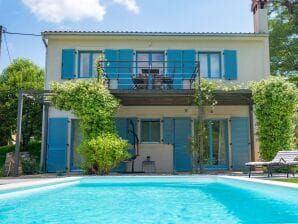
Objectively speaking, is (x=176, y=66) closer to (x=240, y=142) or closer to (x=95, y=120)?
(x=240, y=142)

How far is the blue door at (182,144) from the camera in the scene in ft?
46.2

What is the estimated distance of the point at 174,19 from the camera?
56.3ft

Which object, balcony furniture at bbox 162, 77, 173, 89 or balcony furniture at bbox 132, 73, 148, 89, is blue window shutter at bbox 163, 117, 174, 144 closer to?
balcony furniture at bbox 162, 77, 173, 89

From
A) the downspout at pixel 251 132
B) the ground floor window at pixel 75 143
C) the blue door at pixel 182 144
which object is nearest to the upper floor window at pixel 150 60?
the blue door at pixel 182 144

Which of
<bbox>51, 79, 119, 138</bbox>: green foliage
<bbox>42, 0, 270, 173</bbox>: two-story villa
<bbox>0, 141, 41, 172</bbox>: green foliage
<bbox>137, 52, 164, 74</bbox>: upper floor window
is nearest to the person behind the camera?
<bbox>51, 79, 119, 138</bbox>: green foliage

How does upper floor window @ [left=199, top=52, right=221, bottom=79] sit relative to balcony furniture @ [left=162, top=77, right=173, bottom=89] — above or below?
above

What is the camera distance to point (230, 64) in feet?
49.1

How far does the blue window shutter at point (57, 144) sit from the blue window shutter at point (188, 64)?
509 cm

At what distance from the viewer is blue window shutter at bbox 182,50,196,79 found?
14586 millimetres

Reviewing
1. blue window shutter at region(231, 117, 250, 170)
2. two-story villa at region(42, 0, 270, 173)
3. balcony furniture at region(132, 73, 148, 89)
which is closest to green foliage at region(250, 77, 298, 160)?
two-story villa at region(42, 0, 270, 173)

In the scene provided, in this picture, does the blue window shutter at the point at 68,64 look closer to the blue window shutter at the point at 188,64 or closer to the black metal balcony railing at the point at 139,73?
the black metal balcony railing at the point at 139,73

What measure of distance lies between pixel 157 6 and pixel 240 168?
7.44 metres

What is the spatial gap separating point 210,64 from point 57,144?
692 cm

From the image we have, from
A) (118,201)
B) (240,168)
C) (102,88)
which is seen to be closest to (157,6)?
(102,88)
